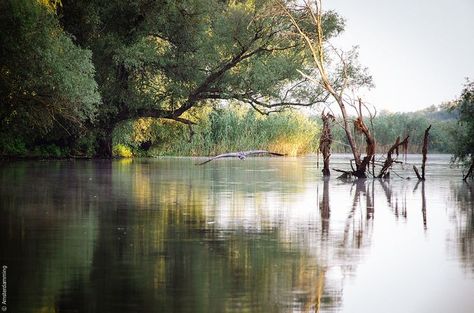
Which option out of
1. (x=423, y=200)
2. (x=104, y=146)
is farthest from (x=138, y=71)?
(x=423, y=200)

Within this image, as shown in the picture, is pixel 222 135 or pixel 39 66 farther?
pixel 222 135

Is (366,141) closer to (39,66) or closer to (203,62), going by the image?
(39,66)

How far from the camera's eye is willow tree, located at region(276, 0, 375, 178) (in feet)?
97.1

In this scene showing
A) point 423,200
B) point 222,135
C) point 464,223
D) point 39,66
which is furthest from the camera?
point 222,135

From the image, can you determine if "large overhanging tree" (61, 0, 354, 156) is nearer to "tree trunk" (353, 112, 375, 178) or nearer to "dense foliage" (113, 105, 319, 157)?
"dense foliage" (113, 105, 319, 157)

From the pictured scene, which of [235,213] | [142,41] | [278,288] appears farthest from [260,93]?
→ [278,288]

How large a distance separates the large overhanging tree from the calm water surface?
85.0ft

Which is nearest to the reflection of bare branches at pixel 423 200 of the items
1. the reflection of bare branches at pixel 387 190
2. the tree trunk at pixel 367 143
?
the reflection of bare branches at pixel 387 190

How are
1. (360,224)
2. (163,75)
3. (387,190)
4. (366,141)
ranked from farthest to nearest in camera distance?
(163,75), (366,141), (387,190), (360,224)

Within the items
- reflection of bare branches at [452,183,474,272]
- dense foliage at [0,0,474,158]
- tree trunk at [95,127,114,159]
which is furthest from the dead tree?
tree trunk at [95,127,114,159]

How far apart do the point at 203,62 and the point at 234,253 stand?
3631cm

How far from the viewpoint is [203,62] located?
45906 millimetres

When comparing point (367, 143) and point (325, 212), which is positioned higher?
point (367, 143)

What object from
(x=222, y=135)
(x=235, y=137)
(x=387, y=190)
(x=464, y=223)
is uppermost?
(x=222, y=135)
